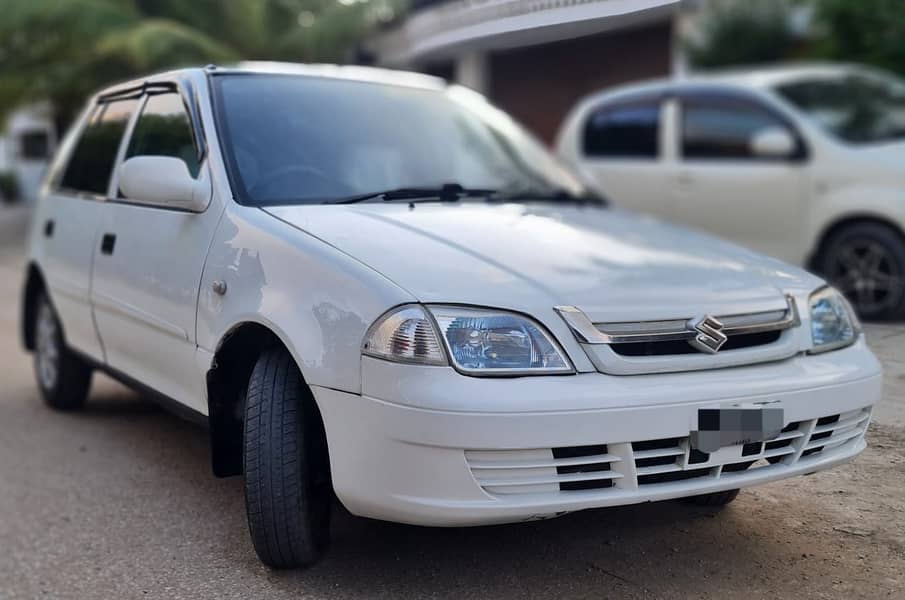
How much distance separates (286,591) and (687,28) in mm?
10936

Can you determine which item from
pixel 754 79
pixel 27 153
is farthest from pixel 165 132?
pixel 27 153

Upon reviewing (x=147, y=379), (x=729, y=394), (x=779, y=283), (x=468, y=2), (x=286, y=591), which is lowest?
(x=286, y=591)

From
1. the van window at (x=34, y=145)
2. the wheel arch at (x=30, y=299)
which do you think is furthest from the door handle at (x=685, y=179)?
the van window at (x=34, y=145)

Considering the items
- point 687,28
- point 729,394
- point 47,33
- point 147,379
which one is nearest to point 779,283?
point 729,394

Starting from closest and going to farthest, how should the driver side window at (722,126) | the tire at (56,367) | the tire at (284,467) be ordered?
the tire at (284,467), the tire at (56,367), the driver side window at (722,126)

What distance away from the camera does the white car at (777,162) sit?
619 centimetres

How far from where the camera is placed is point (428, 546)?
3.46 meters

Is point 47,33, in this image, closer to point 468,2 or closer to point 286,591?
point 468,2

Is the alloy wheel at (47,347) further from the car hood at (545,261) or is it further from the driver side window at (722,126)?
the driver side window at (722,126)

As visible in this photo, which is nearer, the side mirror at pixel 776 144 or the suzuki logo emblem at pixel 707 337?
the suzuki logo emblem at pixel 707 337

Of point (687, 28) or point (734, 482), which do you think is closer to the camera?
point (734, 482)

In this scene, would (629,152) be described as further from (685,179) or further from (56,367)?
(56,367)

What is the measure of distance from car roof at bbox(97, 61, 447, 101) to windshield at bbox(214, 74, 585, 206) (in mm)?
53

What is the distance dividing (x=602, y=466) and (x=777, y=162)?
4528 millimetres
